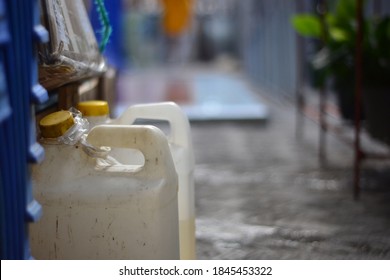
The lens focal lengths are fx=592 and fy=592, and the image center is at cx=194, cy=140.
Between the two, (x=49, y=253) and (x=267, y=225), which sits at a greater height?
(x=49, y=253)

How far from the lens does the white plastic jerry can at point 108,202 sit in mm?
932

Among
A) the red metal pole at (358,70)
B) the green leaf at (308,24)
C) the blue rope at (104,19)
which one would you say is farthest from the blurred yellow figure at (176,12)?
the blue rope at (104,19)

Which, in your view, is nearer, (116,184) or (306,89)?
(116,184)

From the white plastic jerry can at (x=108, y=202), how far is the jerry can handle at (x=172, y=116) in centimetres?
22

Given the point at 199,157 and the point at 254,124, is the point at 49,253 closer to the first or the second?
the point at 199,157

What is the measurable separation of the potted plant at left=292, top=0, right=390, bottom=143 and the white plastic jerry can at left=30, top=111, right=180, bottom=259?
1.59 meters

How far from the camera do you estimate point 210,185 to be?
240 cm

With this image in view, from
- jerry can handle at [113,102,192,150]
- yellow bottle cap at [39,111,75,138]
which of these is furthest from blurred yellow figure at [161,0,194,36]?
yellow bottle cap at [39,111,75,138]

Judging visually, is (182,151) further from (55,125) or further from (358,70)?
(358,70)

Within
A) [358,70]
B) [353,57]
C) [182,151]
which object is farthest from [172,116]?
[353,57]

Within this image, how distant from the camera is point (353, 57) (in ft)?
8.15

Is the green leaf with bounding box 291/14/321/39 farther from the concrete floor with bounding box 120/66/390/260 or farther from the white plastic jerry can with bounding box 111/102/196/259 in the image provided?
the white plastic jerry can with bounding box 111/102/196/259
